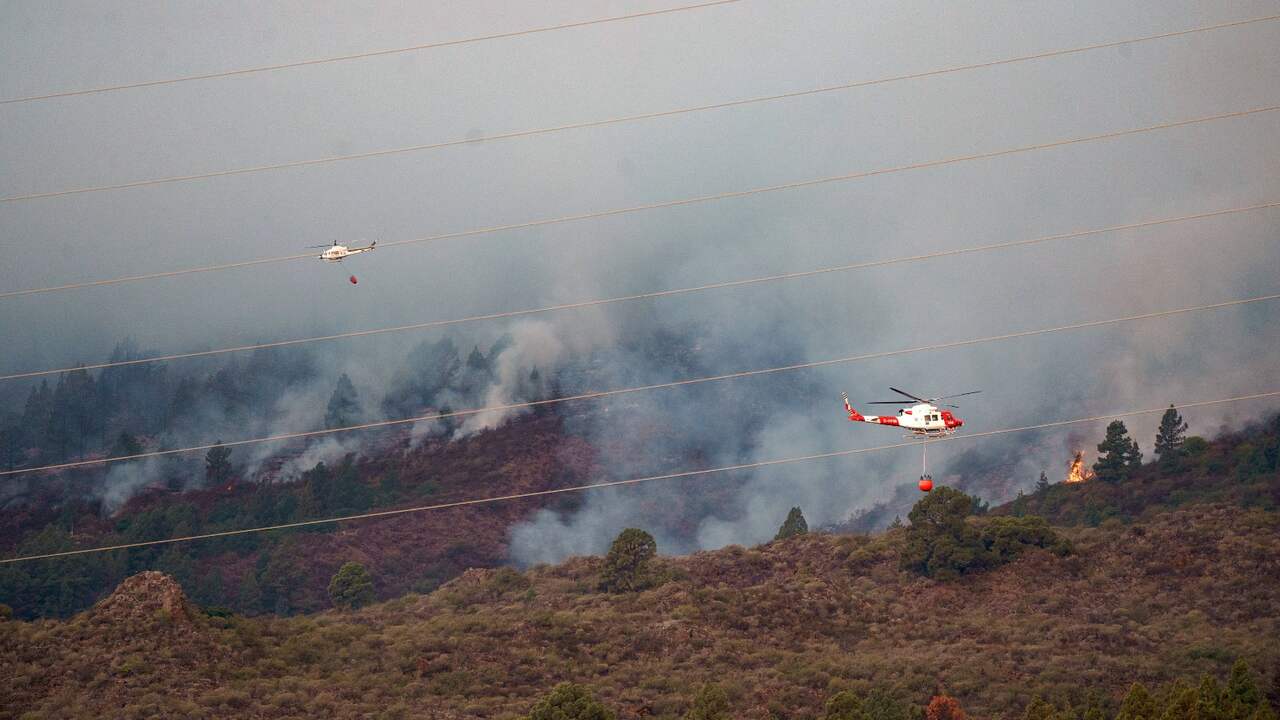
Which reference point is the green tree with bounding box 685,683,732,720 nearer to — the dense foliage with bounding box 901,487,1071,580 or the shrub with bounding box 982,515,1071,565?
the dense foliage with bounding box 901,487,1071,580

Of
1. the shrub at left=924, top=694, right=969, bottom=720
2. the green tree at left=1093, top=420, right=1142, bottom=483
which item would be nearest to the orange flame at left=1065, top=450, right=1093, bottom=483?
the green tree at left=1093, top=420, right=1142, bottom=483

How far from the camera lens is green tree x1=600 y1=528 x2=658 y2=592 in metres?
120

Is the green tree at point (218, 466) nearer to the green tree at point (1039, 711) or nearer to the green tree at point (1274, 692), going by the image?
the green tree at point (1039, 711)

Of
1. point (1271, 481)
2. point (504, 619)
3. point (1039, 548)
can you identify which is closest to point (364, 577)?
point (504, 619)

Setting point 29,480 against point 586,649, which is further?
point 29,480

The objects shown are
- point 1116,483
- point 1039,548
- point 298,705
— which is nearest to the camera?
point 298,705

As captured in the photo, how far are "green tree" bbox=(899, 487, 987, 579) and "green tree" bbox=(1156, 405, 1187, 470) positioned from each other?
42.5 metres

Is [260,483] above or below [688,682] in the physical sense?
above

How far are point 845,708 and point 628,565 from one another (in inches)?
1741

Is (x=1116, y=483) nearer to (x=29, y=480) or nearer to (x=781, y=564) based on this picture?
(x=781, y=564)

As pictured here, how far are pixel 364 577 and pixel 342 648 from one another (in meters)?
38.3

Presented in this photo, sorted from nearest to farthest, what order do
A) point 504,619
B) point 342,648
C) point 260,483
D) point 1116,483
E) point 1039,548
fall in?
point 342,648
point 504,619
point 1039,548
point 1116,483
point 260,483

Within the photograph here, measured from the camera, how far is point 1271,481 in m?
143

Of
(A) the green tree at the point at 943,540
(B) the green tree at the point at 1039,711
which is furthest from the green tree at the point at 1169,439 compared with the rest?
(B) the green tree at the point at 1039,711
